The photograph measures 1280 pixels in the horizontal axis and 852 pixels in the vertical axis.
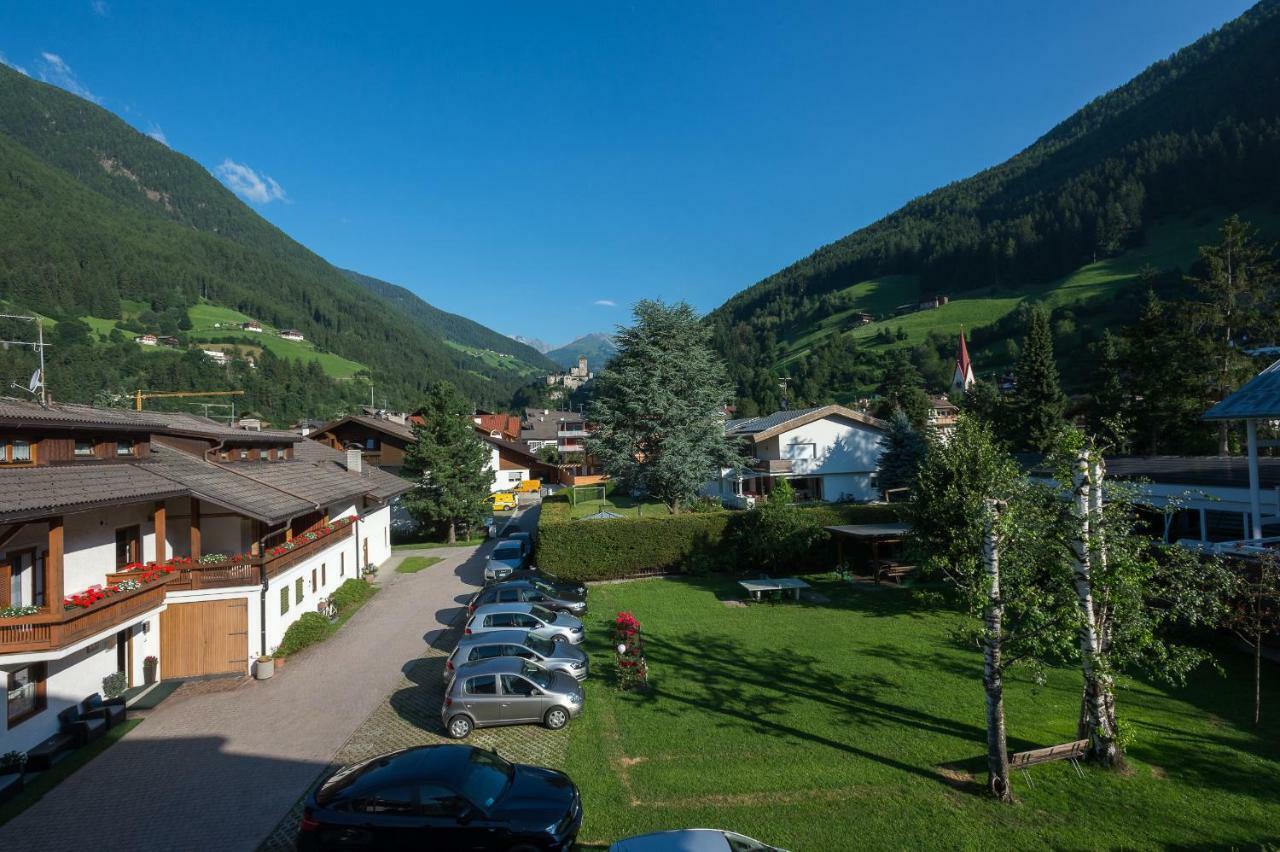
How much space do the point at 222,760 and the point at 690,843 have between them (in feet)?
33.0

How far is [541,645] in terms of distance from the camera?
16.1 meters

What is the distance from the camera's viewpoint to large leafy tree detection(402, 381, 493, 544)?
38219 mm

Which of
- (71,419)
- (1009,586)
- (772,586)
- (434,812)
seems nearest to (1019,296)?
(772,586)

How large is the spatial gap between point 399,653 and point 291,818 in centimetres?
842

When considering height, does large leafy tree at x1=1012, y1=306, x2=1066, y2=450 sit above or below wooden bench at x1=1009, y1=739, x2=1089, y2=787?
above

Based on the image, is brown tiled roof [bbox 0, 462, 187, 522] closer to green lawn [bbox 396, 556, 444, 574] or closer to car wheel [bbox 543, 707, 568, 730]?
car wheel [bbox 543, 707, 568, 730]

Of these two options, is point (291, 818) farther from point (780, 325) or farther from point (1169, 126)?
point (1169, 126)

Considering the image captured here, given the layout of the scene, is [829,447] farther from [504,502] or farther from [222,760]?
[222,760]

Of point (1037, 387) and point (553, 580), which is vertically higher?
point (1037, 387)

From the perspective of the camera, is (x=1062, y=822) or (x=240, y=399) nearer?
(x=1062, y=822)

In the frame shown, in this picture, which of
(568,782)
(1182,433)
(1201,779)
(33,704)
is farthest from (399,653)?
(1182,433)

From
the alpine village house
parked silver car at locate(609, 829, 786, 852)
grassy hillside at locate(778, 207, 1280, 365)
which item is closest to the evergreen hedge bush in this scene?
the alpine village house

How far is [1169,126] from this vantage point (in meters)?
146

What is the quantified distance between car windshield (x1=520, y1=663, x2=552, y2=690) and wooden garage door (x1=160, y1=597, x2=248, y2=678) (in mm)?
8747
